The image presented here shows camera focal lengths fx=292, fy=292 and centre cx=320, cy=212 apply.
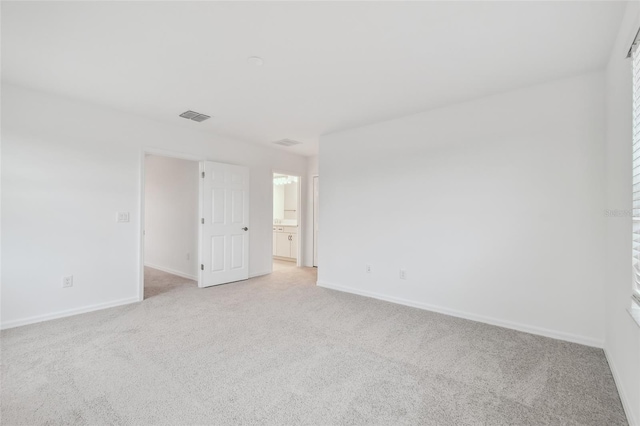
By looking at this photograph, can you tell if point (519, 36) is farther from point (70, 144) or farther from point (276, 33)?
point (70, 144)

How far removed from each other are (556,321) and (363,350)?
6.16ft

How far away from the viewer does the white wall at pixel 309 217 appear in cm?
623

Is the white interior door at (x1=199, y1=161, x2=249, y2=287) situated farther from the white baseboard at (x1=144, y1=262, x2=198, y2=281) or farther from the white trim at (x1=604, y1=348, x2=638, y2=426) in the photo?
the white trim at (x1=604, y1=348, x2=638, y2=426)

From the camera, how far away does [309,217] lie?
20.5ft

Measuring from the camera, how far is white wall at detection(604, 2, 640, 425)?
168 centimetres

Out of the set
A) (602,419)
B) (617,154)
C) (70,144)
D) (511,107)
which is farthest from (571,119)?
(70,144)

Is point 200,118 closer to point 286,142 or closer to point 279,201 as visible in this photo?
point 286,142

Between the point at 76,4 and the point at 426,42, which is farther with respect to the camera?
the point at 426,42

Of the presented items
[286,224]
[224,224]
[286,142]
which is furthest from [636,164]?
[286,224]

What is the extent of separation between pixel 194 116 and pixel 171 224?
255 centimetres

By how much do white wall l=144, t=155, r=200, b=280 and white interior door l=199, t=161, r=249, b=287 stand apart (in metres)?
0.50

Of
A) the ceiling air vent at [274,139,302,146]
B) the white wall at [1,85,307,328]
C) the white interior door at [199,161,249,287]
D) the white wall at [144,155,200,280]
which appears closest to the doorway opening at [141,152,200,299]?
the white wall at [144,155,200,280]

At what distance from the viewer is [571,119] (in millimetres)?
2697

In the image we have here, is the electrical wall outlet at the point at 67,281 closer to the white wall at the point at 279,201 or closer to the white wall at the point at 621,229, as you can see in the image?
the white wall at the point at 621,229
